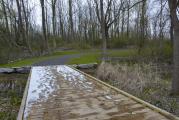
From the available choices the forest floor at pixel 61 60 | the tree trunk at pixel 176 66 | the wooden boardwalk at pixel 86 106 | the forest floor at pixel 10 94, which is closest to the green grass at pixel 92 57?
the forest floor at pixel 61 60

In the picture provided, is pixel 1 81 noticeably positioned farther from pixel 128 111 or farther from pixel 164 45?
pixel 164 45

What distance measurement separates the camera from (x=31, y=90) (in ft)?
28.5

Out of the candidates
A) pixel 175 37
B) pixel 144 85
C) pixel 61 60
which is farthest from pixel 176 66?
pixel 61 60

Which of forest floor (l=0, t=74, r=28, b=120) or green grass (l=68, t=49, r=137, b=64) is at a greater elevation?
green grass (l=68, t=49, r=137, b=64)

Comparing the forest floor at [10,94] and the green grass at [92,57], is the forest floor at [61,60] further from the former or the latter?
the forest floor at [10,94]

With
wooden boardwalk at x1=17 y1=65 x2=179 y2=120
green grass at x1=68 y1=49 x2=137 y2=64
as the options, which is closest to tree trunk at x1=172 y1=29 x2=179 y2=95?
wooden boardwalk at x1=17 y1=65 x2=179 y2=120

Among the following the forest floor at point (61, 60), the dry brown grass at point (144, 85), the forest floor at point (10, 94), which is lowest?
the forest floor at point (10, 94)

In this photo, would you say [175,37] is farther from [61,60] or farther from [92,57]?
[92,57]

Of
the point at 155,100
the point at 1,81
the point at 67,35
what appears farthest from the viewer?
the point at 67,35

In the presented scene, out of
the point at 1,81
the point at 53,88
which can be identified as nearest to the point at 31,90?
the point at 53,88

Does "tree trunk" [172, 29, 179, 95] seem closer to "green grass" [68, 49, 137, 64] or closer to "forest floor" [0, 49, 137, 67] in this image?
"green grass" [68, 49, 137, 64]

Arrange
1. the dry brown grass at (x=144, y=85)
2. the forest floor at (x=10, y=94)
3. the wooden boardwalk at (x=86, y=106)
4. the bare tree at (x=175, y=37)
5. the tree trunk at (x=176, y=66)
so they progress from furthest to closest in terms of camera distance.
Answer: the tree trunk at (x=176, y=66), the bare tree at (x=175, y=37), the dry brown grass at (x=144, y=85), the forest floor at (x=10, y=94), the wooden boardwalk at (x=86, y=106)

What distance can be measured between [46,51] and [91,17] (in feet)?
53.6

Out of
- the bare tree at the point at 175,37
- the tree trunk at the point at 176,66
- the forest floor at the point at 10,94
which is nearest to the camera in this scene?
the forest floor at the point at 10,94
